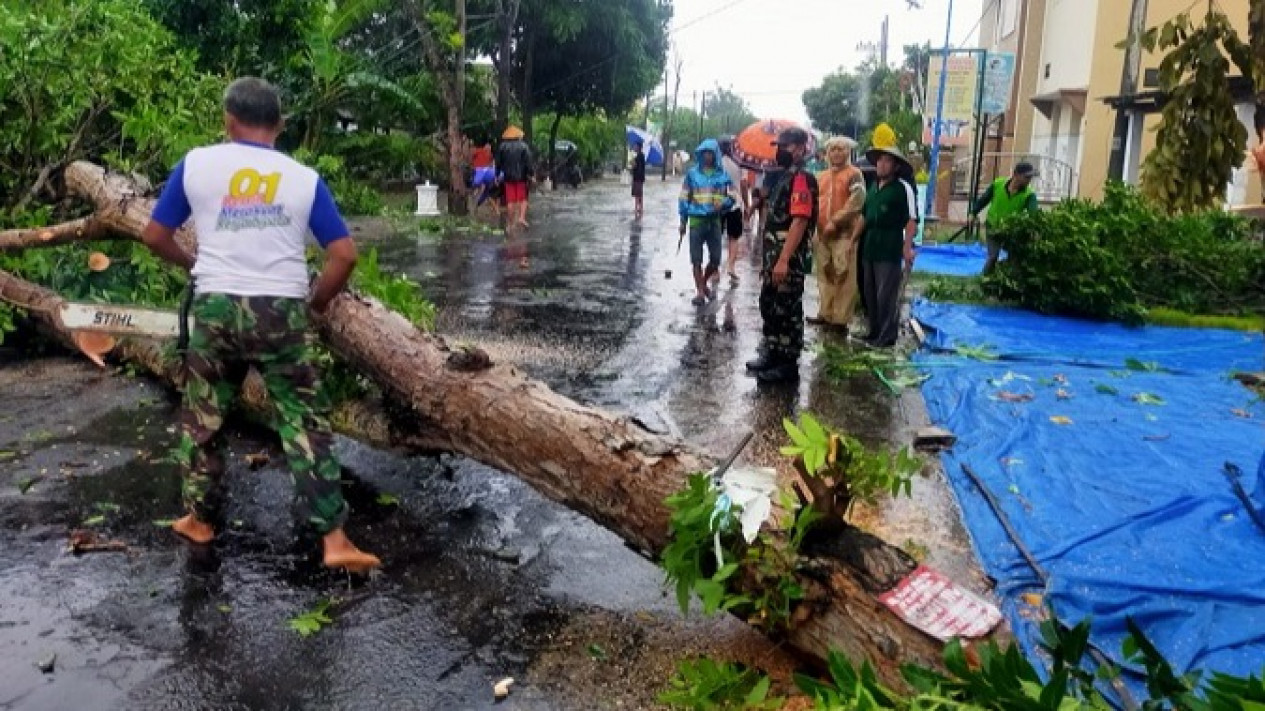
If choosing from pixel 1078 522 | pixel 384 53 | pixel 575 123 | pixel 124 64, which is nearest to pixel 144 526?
pixel 1078 522

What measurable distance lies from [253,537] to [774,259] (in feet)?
13.6

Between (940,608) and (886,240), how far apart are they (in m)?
5.71

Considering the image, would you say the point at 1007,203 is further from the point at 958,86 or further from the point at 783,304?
the point at 958,86

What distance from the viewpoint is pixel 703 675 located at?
2955 millimetres

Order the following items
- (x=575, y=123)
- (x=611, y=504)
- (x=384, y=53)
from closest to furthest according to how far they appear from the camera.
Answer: (x=611, y=504), (x=384, y=53), (x=575, y=123)

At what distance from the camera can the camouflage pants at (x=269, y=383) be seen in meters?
3.74

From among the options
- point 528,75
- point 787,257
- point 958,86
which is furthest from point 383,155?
point 787,257

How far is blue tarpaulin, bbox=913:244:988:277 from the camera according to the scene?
572 inches

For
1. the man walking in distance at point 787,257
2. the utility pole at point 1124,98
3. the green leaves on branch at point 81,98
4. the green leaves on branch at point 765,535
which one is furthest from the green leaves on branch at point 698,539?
the utility pole at point 1124,98

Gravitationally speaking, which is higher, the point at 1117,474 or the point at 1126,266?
the point at 1126,266

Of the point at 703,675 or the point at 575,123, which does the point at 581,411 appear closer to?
the point at 703,675

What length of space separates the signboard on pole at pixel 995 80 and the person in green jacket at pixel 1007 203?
21.8 feet

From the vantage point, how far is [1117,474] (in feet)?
17.8

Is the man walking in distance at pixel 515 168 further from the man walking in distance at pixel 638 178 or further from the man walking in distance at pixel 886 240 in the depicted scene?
the man walking in distance at pixel 886 240
